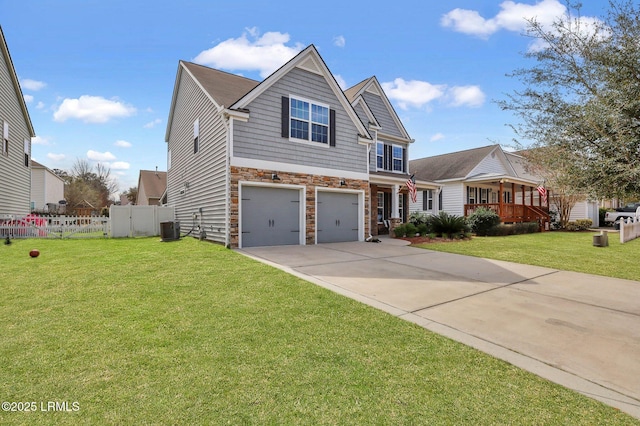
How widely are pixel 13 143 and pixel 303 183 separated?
15693 mm

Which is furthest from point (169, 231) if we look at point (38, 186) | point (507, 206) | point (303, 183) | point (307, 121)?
point (38, 186)

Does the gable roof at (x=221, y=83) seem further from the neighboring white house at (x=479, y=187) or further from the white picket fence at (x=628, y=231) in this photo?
the white picket fence at (x=628, y=231)

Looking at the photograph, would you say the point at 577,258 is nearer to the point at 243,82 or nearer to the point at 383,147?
the point at 383,147

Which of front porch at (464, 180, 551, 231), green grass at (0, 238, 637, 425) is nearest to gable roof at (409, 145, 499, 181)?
front porch at (464, 180, 551, 231)

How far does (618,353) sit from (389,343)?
7.13 feet

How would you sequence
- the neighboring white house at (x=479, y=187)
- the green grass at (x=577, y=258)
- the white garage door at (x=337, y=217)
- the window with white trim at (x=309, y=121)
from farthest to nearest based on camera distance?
the neighboring white house at (x=479, y=187), the white garage door at (x=337, y=217), the window with white trim at (x=309, y=121), the green grass at (x=577, y=258)

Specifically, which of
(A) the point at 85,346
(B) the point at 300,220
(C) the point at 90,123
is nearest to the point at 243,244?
(B) the point at 300,220

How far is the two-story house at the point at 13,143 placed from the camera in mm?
13984

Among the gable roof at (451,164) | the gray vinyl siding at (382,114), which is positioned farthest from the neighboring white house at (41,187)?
the gable roof at (451,164)

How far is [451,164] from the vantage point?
76.3ft

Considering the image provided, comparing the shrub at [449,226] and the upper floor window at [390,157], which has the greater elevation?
the upper floor window at [390,157]

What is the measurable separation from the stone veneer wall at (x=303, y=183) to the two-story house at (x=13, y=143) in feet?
40.0

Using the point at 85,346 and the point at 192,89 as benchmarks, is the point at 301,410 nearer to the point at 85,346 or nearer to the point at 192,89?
the point at 85,346

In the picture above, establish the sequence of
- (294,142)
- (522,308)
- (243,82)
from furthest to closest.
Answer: (243,82) → (294,142) → (522,308)
